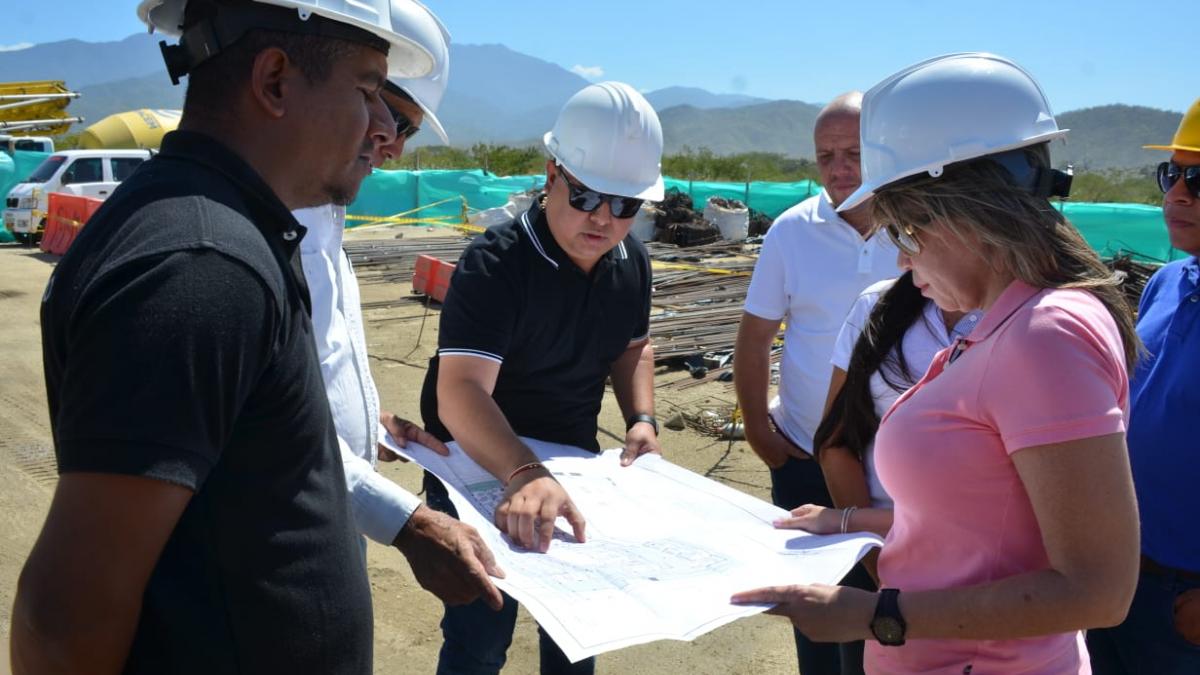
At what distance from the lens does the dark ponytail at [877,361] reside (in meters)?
2.38

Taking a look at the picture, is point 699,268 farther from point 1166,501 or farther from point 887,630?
point 887,630

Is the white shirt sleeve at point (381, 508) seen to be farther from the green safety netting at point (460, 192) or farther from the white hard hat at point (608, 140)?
the green safety netting at point (460, 192)

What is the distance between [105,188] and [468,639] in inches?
802

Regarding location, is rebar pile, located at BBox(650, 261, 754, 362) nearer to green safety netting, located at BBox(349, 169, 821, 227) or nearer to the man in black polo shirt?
the man in black polo shirt

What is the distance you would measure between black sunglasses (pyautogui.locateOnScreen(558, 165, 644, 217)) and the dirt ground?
2.14 metres

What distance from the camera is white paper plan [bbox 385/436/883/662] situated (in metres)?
1.71

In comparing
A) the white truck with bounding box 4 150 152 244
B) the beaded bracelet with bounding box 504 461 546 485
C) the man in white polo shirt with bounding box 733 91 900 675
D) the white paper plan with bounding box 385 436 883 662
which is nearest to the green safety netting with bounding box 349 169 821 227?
the white truck with bounding box 4 150 152 244

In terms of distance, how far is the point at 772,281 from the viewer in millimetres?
3297

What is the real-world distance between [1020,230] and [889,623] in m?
0.77

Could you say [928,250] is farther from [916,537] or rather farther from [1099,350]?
[916,537]

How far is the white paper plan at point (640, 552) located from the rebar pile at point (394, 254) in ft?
41.8

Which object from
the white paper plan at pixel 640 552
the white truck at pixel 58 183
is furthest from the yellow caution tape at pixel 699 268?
the white paper plan at pixel 640 552

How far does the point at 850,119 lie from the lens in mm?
3238

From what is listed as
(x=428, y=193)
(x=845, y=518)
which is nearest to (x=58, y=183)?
(x=428, y=193)
